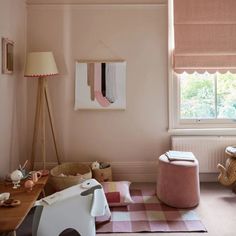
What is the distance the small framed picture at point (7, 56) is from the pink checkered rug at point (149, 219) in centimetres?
161

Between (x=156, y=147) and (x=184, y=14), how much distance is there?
60.8 inches

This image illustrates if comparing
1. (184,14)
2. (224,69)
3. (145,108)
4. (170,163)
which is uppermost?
(184,14)

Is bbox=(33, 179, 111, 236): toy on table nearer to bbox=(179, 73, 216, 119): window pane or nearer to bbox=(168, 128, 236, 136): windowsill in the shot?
bbox=(168, 128, 236, 136): windowsill

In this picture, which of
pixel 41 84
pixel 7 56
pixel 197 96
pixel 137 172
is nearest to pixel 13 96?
pixel 41 84

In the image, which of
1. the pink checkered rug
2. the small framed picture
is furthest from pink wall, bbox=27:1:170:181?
the pink checkered rug

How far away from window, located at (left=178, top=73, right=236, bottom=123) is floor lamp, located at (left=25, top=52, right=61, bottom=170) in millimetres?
1502

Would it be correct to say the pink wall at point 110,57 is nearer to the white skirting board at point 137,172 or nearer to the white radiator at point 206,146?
the white skirting board at point 137,172

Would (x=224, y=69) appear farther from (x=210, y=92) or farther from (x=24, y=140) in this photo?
(x=24, y=140)

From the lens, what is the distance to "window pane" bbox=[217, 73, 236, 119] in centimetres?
360

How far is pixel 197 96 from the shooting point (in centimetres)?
362

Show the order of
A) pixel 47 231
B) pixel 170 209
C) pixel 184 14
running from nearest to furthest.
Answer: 1. pixel 47 231
2. pixel 170 209
3. pixel 184 14

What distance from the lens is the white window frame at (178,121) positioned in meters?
3.50

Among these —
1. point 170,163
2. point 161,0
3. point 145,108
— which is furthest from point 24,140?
point 161,0

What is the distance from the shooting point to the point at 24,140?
347 centimetres
